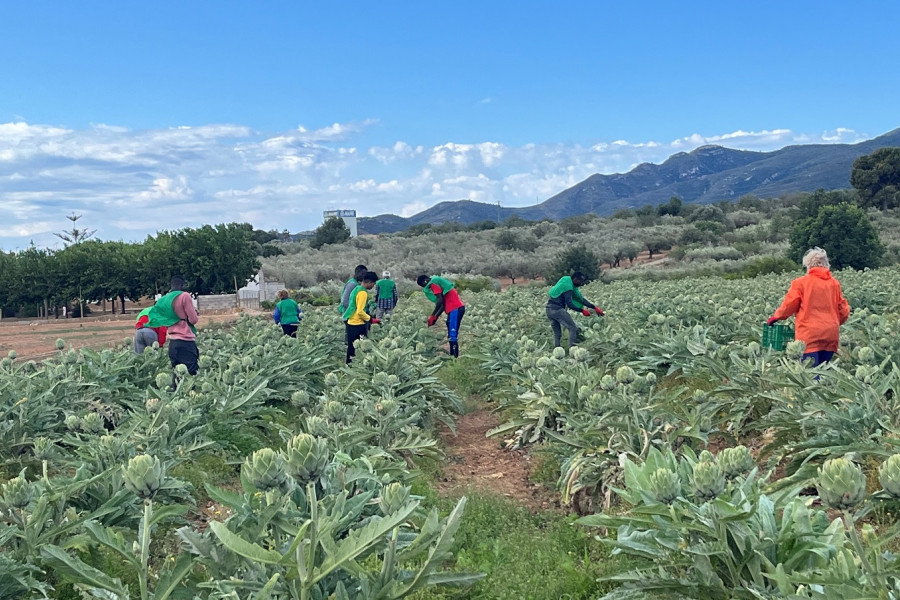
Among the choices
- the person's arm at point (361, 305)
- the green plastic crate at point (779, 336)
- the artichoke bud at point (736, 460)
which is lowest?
the green plastic crate at point (779, 336)

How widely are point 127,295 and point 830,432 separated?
131 feet

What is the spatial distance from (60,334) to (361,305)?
2071 centimetres

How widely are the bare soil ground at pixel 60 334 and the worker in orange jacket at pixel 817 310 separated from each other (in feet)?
48.7

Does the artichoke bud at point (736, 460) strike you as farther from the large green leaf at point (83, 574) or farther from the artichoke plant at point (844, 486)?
the large green leaf at point (83, 574)

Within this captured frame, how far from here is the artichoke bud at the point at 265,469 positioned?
2.32 m

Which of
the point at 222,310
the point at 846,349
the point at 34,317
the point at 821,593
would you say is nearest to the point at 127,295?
the point at 34,317

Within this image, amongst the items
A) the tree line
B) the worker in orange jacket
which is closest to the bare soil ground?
the tree line

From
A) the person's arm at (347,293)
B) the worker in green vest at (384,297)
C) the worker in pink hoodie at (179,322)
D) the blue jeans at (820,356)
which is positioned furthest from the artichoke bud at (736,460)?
the worker in green vest at (384,297)

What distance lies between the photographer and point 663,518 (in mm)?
2605

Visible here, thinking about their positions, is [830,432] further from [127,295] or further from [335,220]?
[335,220]

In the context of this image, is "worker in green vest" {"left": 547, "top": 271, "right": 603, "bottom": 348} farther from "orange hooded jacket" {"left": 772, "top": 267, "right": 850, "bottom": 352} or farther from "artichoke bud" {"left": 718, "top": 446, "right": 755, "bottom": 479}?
"artichoke bud" {"left": 718, "top": 446, "right": 755, "bottom": 479}

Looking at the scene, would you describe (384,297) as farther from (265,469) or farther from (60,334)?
(60,334)

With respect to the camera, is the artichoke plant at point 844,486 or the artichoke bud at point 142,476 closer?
the artichoke plant at point 844,486

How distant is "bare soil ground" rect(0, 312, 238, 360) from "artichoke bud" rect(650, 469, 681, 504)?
1687cm
